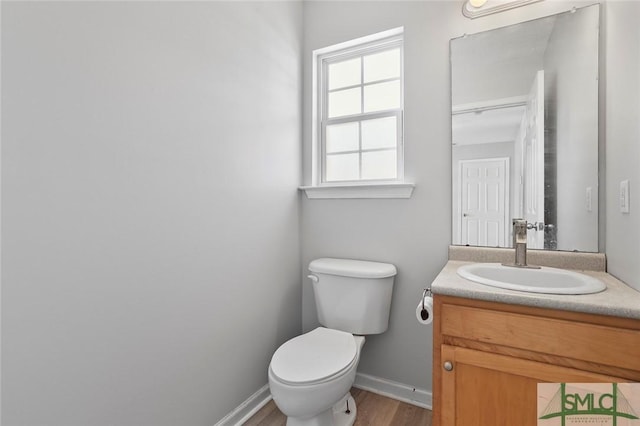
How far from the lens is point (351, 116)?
2.06 meters

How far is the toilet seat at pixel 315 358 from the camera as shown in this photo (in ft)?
4.17

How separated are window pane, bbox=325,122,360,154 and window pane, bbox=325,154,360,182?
0.05 metres

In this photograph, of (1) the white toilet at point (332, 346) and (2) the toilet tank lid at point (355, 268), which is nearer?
(1) the white toilet at point (332, 346)

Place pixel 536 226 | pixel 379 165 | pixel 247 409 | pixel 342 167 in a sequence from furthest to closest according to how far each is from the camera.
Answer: pixel 342 167
pixel 379 165
pixel 247 409
pixel 536 226

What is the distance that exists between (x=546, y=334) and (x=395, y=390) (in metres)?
1.10

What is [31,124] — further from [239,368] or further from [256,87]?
[239,368]

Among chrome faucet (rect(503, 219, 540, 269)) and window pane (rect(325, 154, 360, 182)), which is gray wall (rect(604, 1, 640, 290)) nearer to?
chrome faucet (rect(503, 219, 540, 269))

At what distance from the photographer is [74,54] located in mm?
954

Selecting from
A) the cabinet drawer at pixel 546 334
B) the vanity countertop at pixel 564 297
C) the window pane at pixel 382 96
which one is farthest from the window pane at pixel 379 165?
the cabinet drawer at pixel 546 334

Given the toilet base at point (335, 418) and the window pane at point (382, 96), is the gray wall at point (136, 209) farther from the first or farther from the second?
the window pane at point (382, 96)

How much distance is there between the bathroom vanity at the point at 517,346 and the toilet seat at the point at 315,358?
16.4 inches

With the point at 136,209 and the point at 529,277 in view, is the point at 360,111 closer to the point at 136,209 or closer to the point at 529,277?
the point at 529,277

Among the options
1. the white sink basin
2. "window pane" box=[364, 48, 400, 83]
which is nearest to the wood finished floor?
the white sink basin

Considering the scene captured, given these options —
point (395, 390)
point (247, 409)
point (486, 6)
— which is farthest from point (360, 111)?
point (247, 409)
